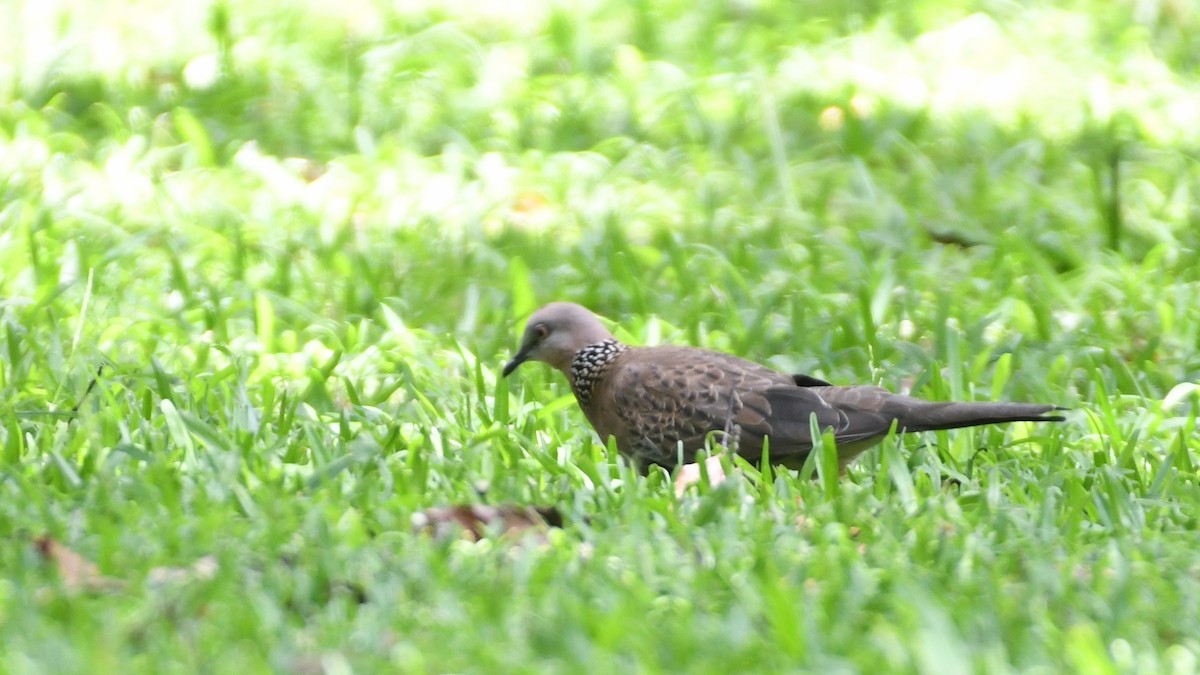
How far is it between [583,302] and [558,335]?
973 mm

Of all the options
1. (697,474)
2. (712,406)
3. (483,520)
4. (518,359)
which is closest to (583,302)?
(518,359)

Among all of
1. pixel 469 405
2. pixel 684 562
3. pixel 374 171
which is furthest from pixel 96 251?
pixel 684 562

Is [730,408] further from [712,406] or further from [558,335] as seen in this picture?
[558,335]

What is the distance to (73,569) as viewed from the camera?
3.51 m

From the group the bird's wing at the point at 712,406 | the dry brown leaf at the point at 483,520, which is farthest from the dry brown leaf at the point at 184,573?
the bird's wing at the point at 712,406

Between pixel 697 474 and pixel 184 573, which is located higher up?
pixel 184 573

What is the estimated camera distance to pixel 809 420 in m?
5.01

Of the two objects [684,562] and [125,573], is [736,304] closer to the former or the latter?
[684,562]

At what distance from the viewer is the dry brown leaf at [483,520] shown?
3.93m

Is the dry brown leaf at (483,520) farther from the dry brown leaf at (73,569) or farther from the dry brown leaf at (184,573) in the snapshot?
the dry brown leaf at (73,569)

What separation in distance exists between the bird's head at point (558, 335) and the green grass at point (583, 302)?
160 mm

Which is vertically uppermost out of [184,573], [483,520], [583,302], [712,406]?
[184,573]

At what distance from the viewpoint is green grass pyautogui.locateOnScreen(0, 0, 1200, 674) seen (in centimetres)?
337

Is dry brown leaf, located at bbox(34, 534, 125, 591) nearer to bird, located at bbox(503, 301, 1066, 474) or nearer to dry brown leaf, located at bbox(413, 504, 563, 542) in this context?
dry brown leaf, located at bbox(413, 504, 563, 542)
